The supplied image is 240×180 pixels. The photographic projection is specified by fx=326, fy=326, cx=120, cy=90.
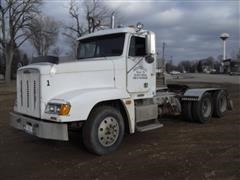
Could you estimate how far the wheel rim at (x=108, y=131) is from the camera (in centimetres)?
671

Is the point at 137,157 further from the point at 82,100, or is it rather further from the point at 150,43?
the point at 150,43

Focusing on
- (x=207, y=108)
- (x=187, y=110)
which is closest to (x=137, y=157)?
(x=187, y=110)

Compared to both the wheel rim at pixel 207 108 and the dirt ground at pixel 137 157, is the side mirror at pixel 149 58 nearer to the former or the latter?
the dirt ground at pixel 137 157

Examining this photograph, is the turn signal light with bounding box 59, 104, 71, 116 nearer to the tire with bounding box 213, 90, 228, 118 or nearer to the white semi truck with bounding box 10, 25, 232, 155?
the white semi truck with bounding box 10, 25, 232, 155

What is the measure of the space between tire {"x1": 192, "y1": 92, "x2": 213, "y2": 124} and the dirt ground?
3.56ft

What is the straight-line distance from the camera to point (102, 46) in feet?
25.8

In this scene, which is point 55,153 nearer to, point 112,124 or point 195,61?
point 112,124

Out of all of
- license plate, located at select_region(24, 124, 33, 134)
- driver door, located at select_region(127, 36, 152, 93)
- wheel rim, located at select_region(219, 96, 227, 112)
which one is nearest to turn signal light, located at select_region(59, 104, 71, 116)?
license plate, located at select_region(24, 124, 33, 134)

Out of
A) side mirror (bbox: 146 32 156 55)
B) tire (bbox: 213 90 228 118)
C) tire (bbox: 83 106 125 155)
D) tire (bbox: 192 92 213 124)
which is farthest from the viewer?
tire (bbox: 213 90 228 118)

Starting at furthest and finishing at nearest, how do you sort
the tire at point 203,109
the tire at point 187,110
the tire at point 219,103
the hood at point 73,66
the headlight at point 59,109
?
the tire at point 219,103
the tire at point 187,110
the tire at point 203,109
the hood at point 73,66
the headlight at point 59,109

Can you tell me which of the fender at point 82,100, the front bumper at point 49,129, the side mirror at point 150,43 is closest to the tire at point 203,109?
the side mirror at point 150,43

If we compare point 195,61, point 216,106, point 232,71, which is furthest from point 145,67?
point 195,61

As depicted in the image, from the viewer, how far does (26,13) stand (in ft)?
150

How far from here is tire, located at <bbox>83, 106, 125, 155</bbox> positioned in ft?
21.5
